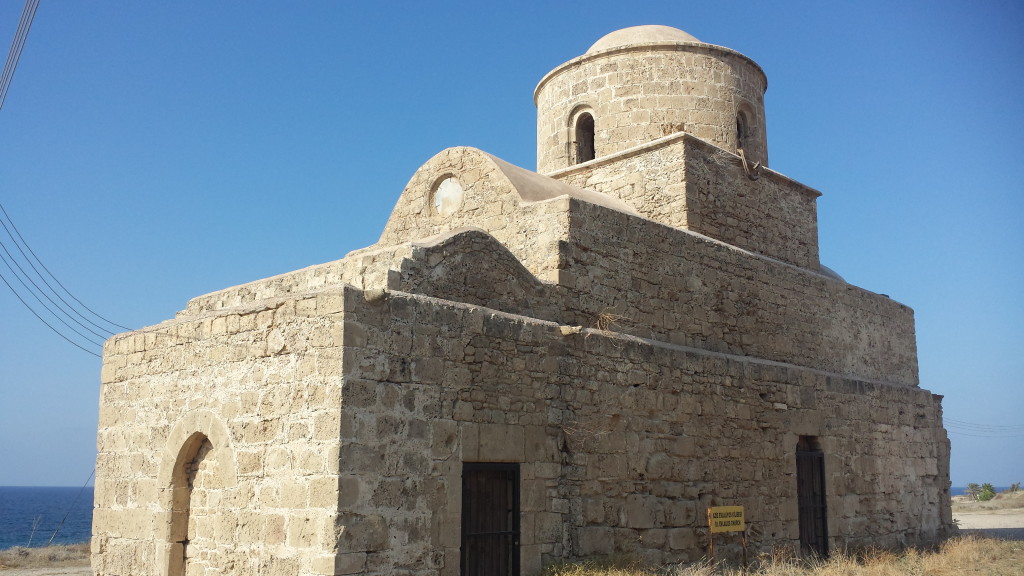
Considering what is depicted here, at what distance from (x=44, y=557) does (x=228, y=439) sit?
10.3m

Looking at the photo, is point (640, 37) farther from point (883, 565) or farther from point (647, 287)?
point (883, 565)

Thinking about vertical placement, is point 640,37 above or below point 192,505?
above

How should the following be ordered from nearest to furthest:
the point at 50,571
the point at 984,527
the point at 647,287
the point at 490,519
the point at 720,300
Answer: the point at 490,519 < the point at 647,287 < the point at 720,300 < the point at 50,571 < the point at 984,527

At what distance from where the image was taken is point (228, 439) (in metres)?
6.56

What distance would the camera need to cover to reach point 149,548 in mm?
7059

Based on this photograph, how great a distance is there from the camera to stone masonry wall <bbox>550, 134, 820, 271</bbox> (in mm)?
10273

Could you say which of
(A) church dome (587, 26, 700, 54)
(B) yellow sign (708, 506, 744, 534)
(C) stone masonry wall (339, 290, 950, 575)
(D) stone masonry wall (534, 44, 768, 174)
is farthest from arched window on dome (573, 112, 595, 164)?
(B) yellow sign (708, 506, 744, 534)

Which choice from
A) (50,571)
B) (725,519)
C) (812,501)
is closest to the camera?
(725,519)

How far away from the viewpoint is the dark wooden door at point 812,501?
32.8 feet

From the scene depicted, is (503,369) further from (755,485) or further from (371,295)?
(755,485)

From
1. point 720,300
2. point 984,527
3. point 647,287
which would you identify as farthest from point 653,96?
point 984,527

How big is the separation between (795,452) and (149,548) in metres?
6.91

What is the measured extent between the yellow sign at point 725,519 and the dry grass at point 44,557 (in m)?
10.5

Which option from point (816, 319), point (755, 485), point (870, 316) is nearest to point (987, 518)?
point (870, 316)
